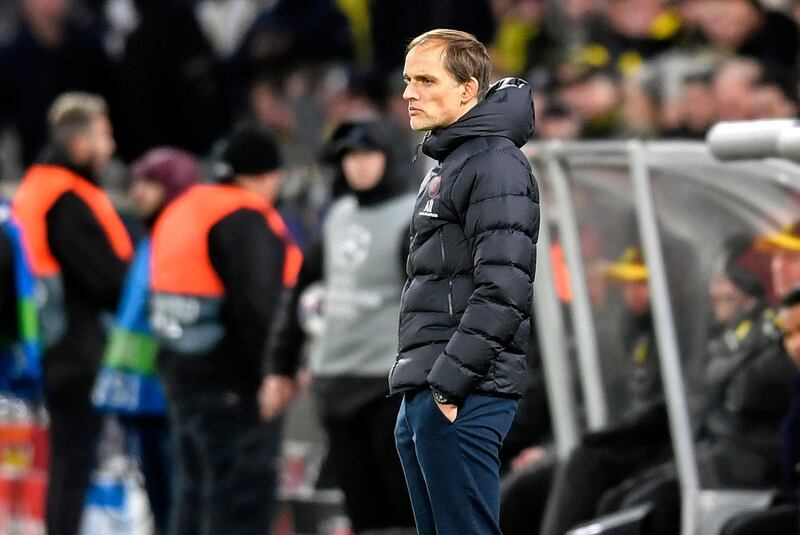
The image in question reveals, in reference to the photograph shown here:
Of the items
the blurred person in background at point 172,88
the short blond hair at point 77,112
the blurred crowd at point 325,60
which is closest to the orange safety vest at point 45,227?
the short blond hair at point 77,112

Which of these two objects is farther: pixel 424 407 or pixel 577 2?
pixel 577 2

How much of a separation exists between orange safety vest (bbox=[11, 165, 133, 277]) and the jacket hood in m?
4.35

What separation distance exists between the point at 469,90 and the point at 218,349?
11.2ft

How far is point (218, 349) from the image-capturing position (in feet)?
27.4

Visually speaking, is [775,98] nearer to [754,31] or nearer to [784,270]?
[754,31]

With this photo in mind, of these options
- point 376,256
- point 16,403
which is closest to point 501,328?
point 376,256

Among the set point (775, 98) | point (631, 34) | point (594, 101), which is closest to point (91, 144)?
point (594, 101)

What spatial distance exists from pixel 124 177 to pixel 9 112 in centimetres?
174

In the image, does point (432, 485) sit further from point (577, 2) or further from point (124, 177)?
point (124, 177)

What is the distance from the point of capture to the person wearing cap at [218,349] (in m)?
8.26

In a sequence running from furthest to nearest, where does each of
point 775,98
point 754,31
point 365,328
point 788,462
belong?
1. point 754,31
2. point 775,98
3. point 365,328
4. point 788,462

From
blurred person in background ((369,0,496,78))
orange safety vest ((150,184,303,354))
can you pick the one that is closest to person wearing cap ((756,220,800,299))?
orange safety vest ((150,184,303,354))

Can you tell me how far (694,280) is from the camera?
7.11m

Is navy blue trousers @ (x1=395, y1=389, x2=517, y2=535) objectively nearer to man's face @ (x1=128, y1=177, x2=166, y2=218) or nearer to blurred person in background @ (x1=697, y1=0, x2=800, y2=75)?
man's face @ (x1=128, y1=177, x2=166, y2=218)
